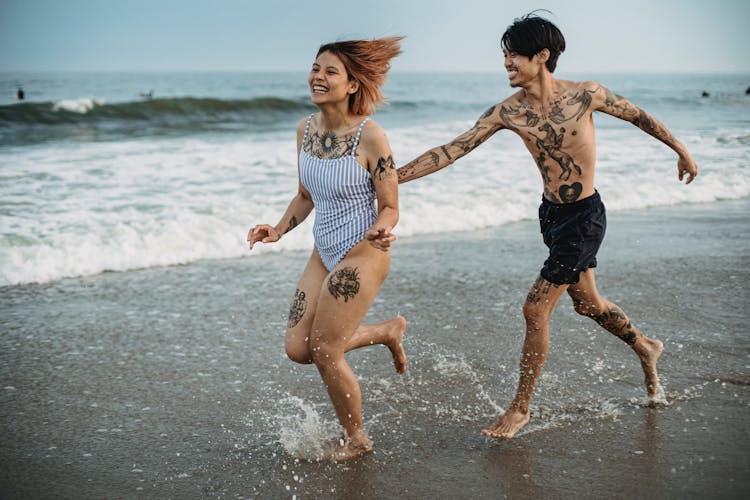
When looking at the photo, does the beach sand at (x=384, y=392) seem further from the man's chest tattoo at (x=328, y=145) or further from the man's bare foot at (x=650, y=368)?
the man's chest tattoo at (x=328, y=145)

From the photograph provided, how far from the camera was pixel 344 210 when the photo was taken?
3748 mm

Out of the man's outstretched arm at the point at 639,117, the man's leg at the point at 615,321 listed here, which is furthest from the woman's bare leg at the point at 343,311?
the man's outstretched arm at the point at 639,117

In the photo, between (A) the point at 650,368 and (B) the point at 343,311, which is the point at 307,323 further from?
(A) the point at 650,368

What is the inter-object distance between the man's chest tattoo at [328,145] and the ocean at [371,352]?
1.46 metres

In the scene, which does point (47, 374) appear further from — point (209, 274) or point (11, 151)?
point (11, 151)

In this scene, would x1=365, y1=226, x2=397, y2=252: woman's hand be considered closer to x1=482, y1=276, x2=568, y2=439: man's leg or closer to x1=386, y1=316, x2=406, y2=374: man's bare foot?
x1=386, y1=316, x2=406, y2=374: man's bare foot

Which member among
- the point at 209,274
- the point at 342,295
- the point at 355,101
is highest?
the point at 355,101

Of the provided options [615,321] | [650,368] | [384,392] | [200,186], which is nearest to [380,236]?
[384,392]

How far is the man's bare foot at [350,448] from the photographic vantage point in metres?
3.80

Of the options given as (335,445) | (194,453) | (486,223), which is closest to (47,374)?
(194,453)

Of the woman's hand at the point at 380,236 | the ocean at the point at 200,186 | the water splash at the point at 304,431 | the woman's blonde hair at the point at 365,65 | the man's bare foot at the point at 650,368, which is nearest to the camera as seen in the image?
the woman's hand at the point at 380,236

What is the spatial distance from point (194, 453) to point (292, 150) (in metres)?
12.9

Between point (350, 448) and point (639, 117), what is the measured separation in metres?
2.31

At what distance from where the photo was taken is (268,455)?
3902 mm
